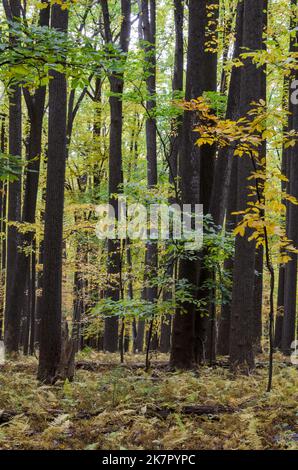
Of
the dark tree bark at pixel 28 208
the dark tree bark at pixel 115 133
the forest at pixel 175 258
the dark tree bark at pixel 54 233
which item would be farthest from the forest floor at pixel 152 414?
the dark tree bark at pixel 115 133

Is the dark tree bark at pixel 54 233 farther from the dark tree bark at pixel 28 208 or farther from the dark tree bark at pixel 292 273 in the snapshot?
the dark tree bark at pixel 292 273

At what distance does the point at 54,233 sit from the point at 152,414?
398 centimetres

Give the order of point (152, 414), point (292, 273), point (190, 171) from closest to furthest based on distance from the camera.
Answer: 1. point (152, 414)
2. point (190, 171)
3. point (292, 273)

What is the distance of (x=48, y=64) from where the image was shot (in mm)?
6137

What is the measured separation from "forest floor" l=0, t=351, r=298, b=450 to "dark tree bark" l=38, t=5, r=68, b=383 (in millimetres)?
586

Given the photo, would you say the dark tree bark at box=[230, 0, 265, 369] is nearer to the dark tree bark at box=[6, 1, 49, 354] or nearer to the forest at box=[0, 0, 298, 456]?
the forest at box=[0, 0, 298, 456]

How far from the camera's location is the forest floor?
208 inches

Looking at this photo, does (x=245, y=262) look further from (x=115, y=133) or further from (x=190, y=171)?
(x=115, y=133)

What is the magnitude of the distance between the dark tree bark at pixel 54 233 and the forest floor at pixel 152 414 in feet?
1.92

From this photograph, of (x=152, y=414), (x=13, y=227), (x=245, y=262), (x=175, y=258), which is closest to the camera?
(x=152, y=414)

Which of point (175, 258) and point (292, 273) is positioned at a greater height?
point (175, 258)

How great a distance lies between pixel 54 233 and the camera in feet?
29.6

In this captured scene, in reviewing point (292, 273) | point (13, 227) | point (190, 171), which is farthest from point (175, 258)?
point (292, 273)

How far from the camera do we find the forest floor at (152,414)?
5.27 m
